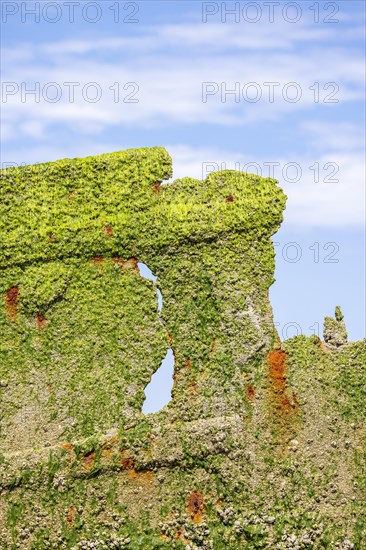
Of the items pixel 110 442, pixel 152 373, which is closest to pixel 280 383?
pixel 152 373

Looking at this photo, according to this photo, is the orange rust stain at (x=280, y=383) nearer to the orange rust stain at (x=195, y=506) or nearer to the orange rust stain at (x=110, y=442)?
the orange rust stain at (x=195, y=506)

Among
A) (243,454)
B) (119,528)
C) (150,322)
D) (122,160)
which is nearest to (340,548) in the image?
(243,454)

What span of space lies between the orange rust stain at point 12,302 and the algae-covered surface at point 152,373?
0.03 meters

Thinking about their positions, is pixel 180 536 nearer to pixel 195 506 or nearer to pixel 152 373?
pixel 195 506

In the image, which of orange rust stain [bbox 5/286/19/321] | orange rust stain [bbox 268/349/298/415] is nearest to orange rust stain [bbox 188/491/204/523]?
orange rust stain [bbox 268/349/298/415]

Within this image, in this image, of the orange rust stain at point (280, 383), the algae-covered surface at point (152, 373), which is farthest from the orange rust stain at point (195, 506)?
the orange rust stain at point (280, 383)

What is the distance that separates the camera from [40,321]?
16141 mm

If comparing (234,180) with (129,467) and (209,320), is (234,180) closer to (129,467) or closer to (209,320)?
(209,320)

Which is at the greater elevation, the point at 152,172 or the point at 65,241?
the point at 152,172

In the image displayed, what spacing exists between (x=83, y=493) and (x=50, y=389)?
1.66 metres

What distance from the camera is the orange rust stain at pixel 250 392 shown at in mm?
15875

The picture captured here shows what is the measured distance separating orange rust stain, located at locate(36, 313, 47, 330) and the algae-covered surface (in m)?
0.03

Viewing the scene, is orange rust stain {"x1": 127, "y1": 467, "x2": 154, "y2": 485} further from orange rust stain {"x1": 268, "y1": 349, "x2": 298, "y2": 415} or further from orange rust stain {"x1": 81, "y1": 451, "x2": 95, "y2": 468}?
orange rust stain {"x1": 268, "y1": 349, "x2": 298, "y2": 415}

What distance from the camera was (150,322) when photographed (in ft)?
52.3
